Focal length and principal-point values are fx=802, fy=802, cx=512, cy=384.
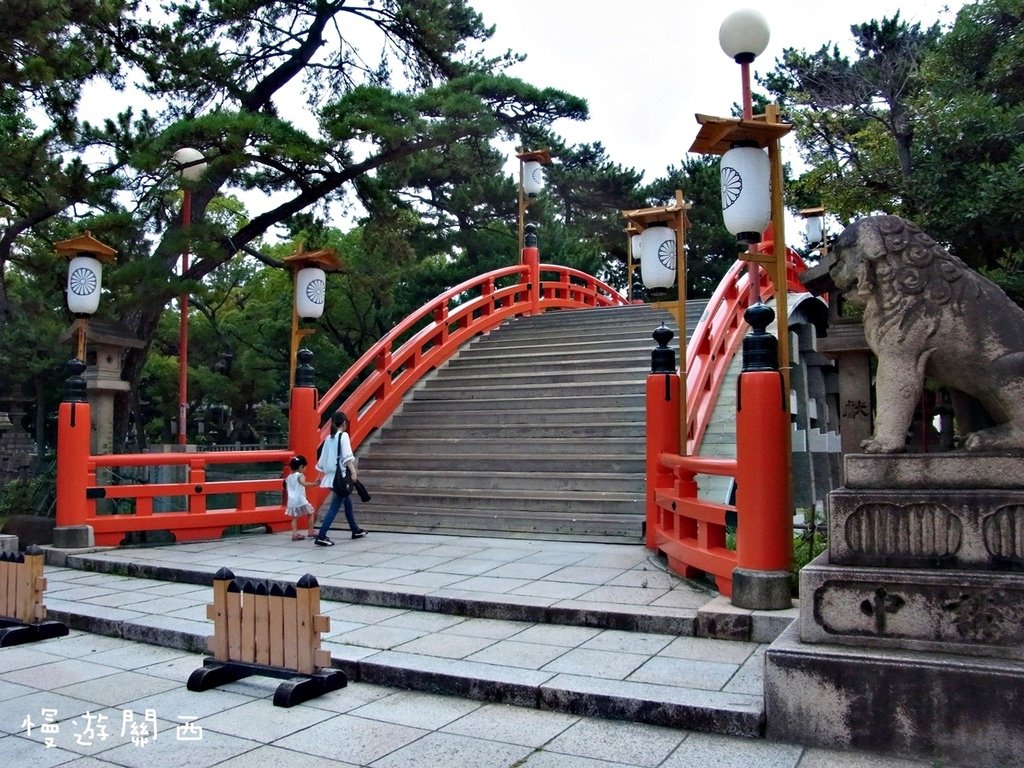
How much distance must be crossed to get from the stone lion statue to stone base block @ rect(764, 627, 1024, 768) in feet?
3.15

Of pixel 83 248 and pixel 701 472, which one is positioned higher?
pixel 83 248

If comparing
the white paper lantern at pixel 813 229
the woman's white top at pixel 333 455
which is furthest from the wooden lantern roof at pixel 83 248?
the white paper lantern at pixel 813 229

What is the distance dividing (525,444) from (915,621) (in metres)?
6.94

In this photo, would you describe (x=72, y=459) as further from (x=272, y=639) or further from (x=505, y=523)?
(x=272, y=639)

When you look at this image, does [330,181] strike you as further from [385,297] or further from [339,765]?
[339,765]

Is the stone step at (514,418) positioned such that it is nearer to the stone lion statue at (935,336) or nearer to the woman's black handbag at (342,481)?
the woman's black handbag at (342,481)

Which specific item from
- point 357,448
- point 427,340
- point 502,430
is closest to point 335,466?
point 357,448

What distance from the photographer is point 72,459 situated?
8.30m

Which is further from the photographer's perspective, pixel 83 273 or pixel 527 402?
pixel 527 402

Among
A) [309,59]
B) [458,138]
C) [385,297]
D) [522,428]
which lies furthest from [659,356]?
[385,297]

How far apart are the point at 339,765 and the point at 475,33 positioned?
13630mm

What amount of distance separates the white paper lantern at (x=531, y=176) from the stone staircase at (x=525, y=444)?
4.65m

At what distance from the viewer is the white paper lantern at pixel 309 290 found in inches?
378

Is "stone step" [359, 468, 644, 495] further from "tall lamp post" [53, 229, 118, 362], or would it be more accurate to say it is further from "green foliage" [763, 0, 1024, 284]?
"green foliage" [763, 0, 1024, 284]
